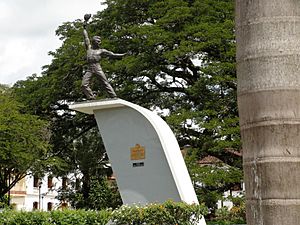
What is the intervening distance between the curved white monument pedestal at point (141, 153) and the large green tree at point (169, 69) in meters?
6.19

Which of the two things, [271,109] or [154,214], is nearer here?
[271,109]

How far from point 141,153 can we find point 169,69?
34.8 ft

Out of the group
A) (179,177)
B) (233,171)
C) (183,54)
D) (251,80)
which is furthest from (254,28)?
(183,54)

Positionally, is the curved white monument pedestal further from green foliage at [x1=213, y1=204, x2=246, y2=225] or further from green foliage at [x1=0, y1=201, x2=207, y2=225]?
Result: green foliage at [x1=213, y1=204, x2=246, y2=225]

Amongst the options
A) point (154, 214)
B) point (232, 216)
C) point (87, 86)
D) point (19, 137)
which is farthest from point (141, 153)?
point (19, 137)

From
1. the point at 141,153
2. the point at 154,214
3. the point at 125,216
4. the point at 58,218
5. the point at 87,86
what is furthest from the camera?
the point at 87,86

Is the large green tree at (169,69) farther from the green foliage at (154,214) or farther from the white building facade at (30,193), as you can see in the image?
the white building facade at (30,193)

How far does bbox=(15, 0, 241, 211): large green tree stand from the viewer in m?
20.9

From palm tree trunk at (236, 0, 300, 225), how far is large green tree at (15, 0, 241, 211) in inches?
676

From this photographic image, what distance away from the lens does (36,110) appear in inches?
1071

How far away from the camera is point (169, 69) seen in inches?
945

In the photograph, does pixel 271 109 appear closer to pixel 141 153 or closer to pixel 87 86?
pixel 141 153

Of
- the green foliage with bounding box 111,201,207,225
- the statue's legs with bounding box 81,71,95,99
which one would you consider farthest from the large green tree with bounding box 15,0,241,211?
the green foliage with bounding box 111,201,207,225

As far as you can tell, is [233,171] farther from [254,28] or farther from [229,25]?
[254,28]
